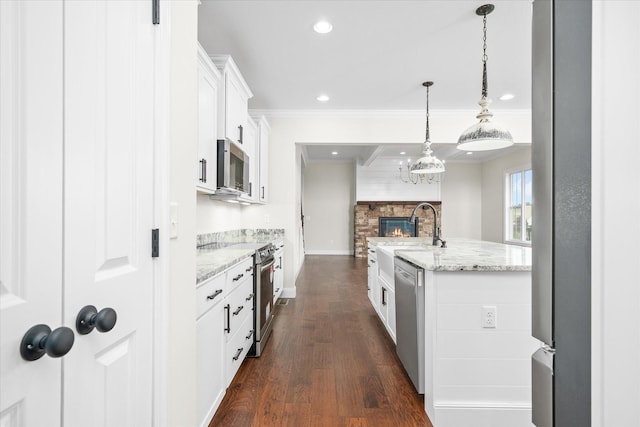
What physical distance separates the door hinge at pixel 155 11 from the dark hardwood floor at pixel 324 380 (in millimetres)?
1836

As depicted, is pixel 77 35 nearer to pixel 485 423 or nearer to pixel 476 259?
pixel 476 259

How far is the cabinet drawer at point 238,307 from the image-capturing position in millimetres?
1893

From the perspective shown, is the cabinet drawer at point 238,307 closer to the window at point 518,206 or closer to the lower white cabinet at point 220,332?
the lower white cabinet at point 220,332

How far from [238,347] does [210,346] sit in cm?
53

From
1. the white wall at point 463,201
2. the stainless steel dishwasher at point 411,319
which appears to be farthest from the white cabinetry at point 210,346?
the white wall at point 463,201

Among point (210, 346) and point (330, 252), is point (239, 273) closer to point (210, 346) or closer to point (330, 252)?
point (210, 346)

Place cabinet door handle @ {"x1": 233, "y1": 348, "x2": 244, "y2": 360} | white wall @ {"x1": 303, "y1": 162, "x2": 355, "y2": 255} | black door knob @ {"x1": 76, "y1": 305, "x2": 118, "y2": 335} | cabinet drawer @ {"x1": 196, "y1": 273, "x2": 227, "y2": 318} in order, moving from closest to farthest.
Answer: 1. black door knob @ {"x1": 76, "y1": 305, "x2": 118, "y2": 335}
2. cabinet drawer @ {"x1": 196, "y1": 273, "x2": 227, "y2": 318}
3. cabinet door handle @ {"x1": 233, "y1": 348, "x2": 244, "y2": 360}
4. white wall @ {"x1": 303, "y1": 162, "x2": 355, "y2": 255}

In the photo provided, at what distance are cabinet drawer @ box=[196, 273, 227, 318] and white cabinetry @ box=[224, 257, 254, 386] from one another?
0.11 m

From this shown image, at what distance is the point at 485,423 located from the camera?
165 centimetres

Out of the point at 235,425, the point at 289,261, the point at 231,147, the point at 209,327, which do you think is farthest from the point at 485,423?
the point at 289,261

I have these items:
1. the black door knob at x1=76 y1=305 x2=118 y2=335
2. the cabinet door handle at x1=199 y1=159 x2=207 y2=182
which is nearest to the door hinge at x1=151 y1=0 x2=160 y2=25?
the black door knob at x1=76 y1=305 x2=118 y2=335

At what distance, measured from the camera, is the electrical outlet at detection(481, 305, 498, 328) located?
1.67 metres

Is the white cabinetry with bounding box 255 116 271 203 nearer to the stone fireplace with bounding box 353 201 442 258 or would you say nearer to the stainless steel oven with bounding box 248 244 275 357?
the stainless steel oven with bounding box 248 244 275 357
